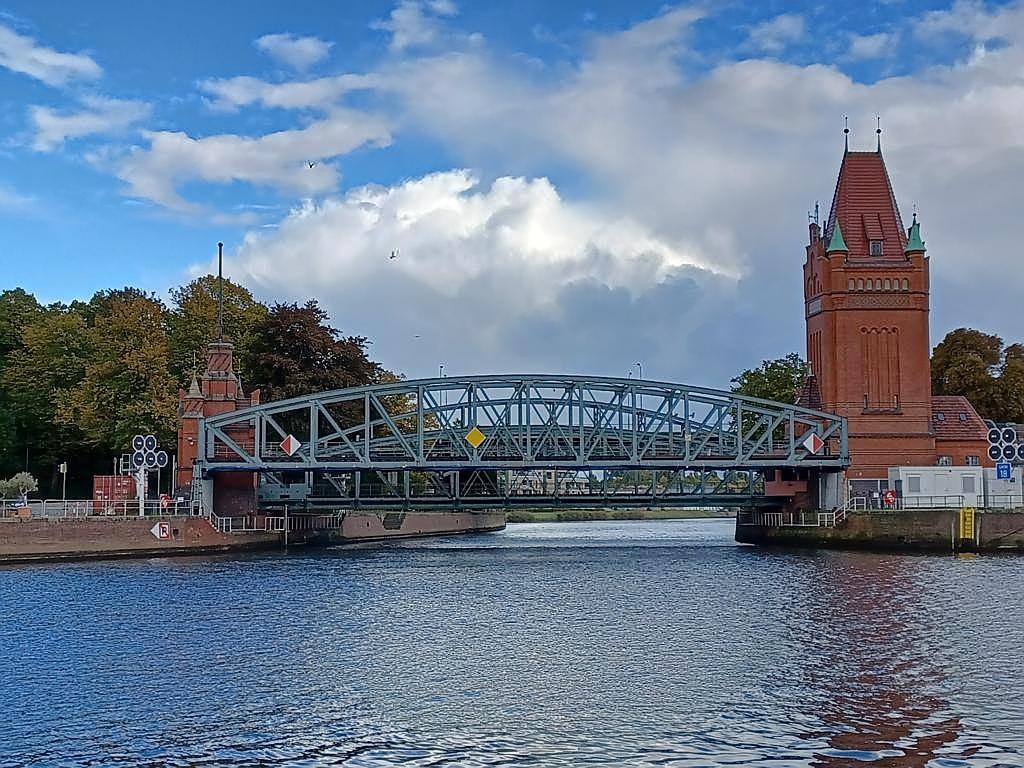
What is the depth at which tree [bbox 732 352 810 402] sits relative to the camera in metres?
116

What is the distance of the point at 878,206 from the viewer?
96.6m

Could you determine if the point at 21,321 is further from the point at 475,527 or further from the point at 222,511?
the point at 475,527

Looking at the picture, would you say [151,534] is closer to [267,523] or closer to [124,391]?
[267,523]

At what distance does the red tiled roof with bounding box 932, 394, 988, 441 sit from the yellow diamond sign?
1246 inches

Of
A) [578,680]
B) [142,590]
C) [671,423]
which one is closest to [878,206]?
[671,423]

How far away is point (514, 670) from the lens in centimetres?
3597

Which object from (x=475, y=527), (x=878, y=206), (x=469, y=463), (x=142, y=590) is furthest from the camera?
(x=475, y=527)

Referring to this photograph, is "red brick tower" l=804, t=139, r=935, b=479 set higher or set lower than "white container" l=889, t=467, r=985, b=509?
higher

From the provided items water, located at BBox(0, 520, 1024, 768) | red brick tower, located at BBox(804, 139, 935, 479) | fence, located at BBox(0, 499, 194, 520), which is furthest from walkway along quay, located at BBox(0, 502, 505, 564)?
red brick tower, located at BBox(804, 139, 935, 479)

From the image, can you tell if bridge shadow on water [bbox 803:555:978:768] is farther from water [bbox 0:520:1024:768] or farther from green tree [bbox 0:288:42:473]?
green tree [bbox 0:288:42:473]

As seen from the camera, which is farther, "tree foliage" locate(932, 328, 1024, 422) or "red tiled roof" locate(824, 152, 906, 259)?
"tree foliage" locate(932, 328, 1024, 422)

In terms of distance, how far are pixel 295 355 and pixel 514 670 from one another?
6910cm

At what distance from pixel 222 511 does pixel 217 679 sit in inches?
2258

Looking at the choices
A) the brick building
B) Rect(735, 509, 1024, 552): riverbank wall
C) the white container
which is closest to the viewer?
Rect(735, 509, 1024, 552): riverbank wall
